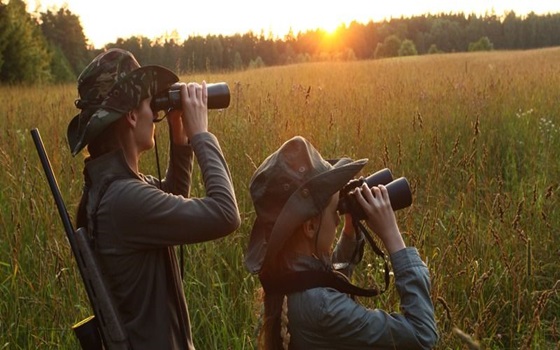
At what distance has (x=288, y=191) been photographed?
1.65 m

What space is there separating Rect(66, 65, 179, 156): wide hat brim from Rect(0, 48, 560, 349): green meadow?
0.78 m

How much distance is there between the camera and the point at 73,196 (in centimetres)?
349

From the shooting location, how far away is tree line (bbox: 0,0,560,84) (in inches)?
1048

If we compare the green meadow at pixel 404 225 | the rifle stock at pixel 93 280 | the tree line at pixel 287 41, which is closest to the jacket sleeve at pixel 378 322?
the green meadow at pixel 404 225

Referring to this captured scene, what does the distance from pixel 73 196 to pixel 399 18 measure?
76.1 m

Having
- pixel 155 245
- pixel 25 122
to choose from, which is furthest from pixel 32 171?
pixel 155 245

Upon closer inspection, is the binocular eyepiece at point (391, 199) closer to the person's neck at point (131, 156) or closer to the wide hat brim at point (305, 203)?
the wide hat brim at point (305, 203)

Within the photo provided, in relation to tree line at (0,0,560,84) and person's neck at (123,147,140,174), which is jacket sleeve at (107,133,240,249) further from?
tree line at (0,0,560,84)

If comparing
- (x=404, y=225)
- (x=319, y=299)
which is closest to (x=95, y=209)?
(x=319, y=299)

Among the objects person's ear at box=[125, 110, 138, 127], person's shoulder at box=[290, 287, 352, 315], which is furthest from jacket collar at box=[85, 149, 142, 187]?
person's shoulder at box=[290, 287, 352, 315]

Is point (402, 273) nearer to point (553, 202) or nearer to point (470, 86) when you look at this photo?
point (553, 202)

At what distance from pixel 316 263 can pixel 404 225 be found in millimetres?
1516

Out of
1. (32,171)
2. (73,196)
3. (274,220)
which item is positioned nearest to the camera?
(274,220)

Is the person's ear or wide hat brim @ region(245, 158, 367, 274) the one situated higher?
the person's ear
